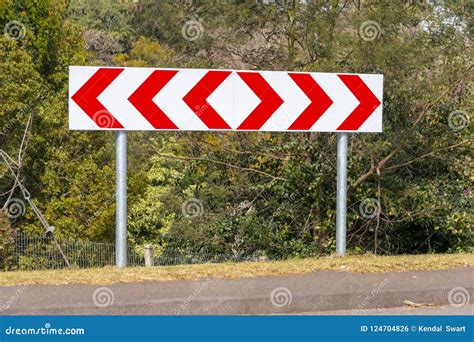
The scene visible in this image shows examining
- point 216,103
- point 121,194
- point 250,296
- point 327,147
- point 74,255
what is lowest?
point 74,255

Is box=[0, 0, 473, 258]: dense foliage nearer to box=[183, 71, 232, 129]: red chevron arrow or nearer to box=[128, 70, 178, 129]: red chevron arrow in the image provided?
box=[183, 71, 232, 129]: red chevron arrow

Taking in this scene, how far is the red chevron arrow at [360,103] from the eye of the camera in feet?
25.4

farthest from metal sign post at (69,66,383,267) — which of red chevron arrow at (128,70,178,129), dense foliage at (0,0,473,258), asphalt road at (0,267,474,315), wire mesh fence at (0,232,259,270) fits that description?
wire mesh fence at (0,232,259,270)

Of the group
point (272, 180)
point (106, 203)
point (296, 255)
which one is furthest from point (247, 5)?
point (106, 203)

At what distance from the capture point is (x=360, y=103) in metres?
7.81

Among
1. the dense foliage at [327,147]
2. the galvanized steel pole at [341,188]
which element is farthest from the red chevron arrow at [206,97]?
the dense foliage at [327,147]

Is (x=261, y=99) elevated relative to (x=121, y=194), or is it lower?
elevated

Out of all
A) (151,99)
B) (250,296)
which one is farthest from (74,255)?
(250,296)

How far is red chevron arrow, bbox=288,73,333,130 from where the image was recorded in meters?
7.59

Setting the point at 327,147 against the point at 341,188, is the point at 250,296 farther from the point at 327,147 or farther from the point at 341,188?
the point at 327,147

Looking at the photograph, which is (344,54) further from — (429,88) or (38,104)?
(38,104)

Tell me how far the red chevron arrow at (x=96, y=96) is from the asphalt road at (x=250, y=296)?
1.64m

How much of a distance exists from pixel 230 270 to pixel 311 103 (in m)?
1.87

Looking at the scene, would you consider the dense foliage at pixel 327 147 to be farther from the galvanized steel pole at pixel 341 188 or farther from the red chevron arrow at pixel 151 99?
the red chevron arrow at pixel 151 99
